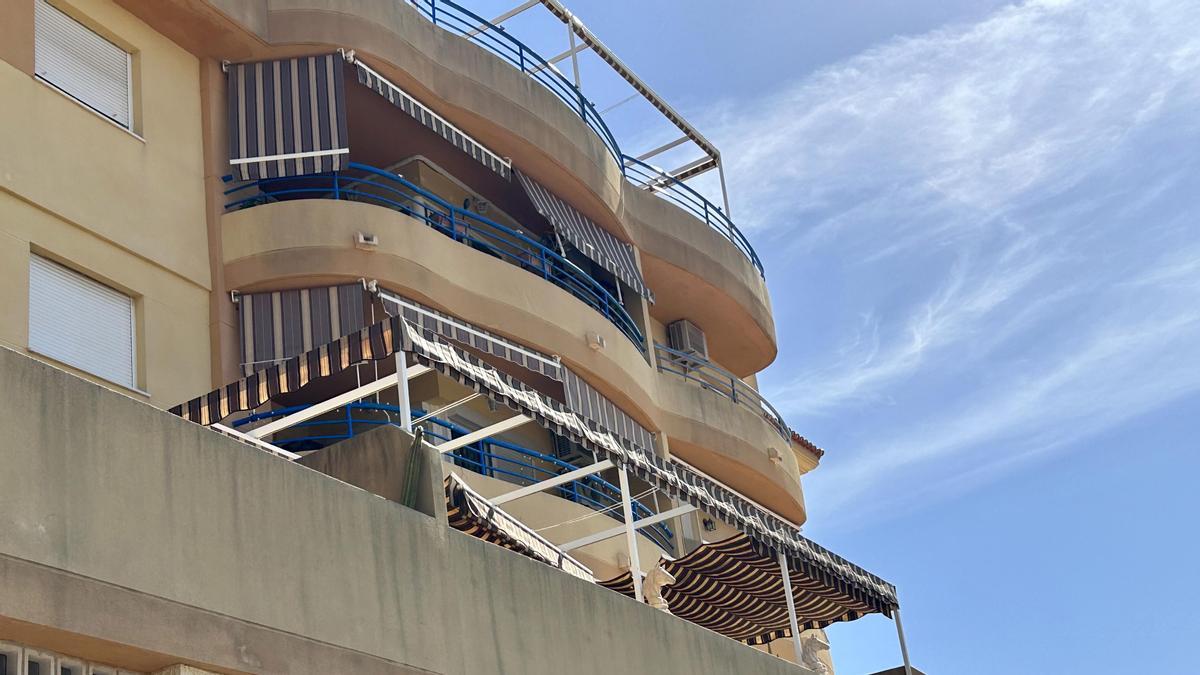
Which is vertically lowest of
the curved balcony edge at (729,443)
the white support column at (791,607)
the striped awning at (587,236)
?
the white support column at (791,607)

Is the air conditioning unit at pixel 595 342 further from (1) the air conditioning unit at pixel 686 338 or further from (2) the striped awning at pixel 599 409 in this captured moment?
(1) the air conditioning unit at pixel 686 338

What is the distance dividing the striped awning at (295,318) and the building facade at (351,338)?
0.03 m

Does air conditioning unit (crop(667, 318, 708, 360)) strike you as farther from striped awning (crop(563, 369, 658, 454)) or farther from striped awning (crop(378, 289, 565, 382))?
striped awning (crop(378, 289, 565, 382))

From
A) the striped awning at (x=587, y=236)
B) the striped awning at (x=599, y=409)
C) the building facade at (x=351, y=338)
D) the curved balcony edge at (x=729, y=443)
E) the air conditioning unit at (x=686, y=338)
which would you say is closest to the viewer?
the building facade at (x=351, y=338)

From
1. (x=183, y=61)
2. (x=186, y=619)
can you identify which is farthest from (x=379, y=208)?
(x=186, y=619)

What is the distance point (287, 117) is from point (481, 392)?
6165mm

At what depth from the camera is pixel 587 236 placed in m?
21.2

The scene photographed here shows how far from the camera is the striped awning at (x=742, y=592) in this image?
1631 cm

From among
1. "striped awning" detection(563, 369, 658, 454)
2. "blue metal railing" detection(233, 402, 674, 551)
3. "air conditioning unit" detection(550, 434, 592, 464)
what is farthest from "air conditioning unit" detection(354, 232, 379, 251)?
"air conditioning unit" detection(550, 434, 592, 464)

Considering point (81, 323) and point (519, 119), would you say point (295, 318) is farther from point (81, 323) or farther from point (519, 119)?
point (519, 119)

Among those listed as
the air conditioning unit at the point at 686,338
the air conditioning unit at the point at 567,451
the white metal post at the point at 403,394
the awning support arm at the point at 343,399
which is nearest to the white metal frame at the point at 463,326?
the air conditioning unit at the point at 567,451

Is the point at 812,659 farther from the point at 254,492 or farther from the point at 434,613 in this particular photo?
the point at 254,492

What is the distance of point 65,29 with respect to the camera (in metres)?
15.3

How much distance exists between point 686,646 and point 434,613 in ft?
10.9
